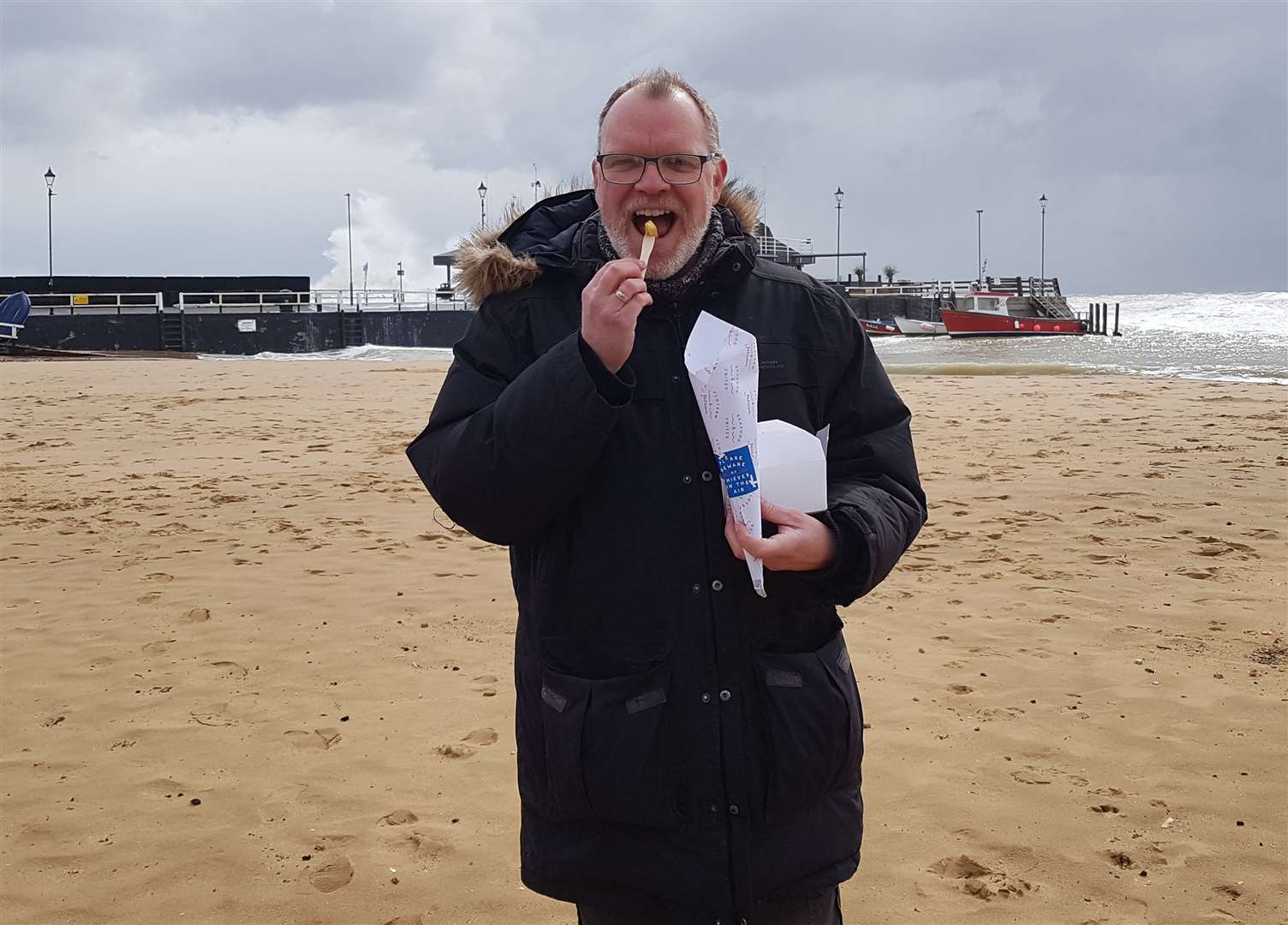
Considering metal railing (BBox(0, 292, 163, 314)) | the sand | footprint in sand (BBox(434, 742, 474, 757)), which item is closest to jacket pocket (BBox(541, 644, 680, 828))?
the sand

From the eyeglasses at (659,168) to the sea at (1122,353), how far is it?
21240 mm

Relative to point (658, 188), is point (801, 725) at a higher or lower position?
lower

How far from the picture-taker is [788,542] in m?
1.79

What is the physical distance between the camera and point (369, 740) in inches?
170

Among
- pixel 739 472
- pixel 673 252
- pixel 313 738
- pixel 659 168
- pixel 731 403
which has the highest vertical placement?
pixel 659 168

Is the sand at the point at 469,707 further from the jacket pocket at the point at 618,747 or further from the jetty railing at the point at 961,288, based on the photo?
the jetty railing at the point at 961,288

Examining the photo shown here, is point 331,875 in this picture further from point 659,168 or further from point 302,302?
point 302,302

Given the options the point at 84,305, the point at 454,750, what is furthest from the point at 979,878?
the point at 84,305

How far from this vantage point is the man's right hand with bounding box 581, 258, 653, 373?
1727 mm

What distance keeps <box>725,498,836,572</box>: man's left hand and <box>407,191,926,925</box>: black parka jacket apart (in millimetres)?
39

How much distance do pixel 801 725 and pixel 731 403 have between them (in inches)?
21.3

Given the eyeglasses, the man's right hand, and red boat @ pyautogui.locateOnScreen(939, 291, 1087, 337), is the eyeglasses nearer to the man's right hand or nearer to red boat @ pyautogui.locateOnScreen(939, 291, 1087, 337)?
the man's right hand

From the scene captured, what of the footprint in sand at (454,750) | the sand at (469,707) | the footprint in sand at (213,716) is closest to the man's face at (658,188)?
the sand at (469,707)

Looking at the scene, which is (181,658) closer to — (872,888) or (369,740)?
(369,740)
